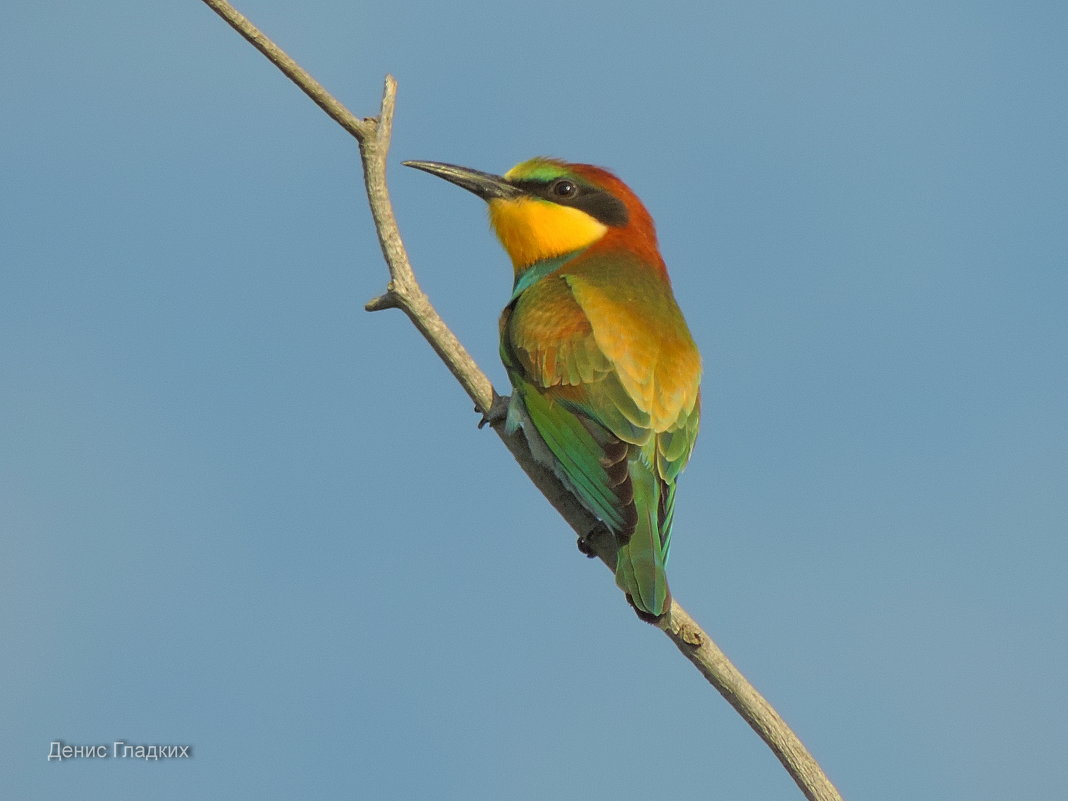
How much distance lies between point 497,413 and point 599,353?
15.7 inches

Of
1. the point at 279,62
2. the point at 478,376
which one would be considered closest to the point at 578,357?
the point at 478,376

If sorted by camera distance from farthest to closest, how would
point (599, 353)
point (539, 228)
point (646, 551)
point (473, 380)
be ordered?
1. point (539, 228)
2. point (599, 353)
3. point (473, 380)
4. point (646, 551)

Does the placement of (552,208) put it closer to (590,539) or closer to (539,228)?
(539,228)

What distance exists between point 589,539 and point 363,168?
4.36ft

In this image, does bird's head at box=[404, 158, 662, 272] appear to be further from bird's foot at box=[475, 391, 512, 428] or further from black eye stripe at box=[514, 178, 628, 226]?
bird's foot at box=[475, 391, 512, 428]

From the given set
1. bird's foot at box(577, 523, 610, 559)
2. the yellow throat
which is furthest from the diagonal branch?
the yellow throat

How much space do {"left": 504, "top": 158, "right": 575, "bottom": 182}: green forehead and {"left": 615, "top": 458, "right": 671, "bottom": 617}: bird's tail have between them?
1656 millimetres

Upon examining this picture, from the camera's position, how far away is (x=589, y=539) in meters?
4.07

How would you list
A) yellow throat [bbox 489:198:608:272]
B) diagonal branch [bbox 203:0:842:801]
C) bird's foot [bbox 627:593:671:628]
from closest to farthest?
diagonal branch [bbox 203:0:842:801] < bird's foot [bbox 627:593:671:628] < yellow throat [bbox 489:198:608:272]

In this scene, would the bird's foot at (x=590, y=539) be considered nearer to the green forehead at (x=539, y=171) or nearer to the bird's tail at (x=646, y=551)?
the bird's tail at (x=646, y=551)

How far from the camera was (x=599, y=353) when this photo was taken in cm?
437

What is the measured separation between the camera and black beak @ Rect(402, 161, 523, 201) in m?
5.26

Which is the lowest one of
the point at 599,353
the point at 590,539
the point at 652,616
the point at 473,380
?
the point at 652,616

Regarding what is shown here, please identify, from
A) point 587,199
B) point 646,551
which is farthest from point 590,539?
point 587,199
